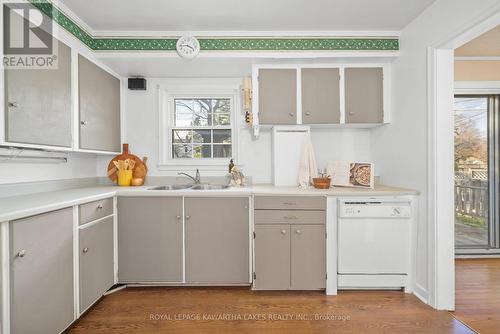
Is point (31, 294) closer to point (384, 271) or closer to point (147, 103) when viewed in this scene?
point (147, 103)

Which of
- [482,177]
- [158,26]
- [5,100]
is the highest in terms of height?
[158,26]

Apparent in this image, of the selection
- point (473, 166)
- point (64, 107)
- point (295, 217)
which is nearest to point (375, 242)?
point (295, 217)

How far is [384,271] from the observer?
234 centimetres

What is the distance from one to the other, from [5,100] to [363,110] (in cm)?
293

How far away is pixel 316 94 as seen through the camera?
2.73 metres

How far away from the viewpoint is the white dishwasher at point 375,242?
2.32 metres

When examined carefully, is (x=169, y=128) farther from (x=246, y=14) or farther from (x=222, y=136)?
(x=246, y=14)

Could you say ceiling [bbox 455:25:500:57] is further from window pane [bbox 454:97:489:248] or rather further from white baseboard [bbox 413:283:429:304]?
white baseboard [bbox 413:283:429:304]

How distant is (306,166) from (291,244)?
82 cm

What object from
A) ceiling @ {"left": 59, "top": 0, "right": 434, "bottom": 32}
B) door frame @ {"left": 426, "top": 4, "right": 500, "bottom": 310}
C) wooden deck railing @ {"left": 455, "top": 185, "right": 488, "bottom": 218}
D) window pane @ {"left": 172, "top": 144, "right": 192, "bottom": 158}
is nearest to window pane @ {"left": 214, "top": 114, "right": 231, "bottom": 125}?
window pane @ {"left": 172, "top": 144, "right": 192, "bottom": 158}

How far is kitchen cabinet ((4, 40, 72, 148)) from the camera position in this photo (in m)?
1.65

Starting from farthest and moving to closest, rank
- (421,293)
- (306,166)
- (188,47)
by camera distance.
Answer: (306,166) → (188,47) → (421,293)

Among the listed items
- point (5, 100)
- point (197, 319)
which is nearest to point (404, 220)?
point (197, 319)

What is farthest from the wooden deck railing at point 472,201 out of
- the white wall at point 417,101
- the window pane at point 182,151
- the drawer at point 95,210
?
the drawer at point 95,210
